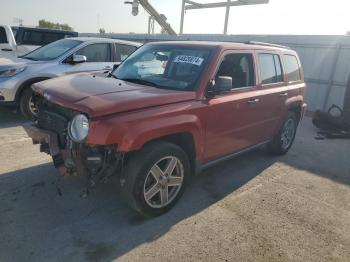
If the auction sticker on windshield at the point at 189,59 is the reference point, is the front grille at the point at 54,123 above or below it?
below

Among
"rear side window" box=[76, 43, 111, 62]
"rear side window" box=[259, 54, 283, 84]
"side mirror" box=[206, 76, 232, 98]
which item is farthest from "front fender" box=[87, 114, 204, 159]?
"rear side window" box=[76, 43, 111, 62]

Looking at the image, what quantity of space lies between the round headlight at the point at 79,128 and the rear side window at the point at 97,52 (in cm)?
484

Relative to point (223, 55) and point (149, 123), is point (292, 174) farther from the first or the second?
point (149, 123)

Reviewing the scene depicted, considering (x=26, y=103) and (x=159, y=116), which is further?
(x=26, y=103)

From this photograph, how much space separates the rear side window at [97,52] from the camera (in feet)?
25.1

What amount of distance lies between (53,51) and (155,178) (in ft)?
17.6

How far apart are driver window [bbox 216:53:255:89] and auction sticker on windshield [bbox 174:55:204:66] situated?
27 cm

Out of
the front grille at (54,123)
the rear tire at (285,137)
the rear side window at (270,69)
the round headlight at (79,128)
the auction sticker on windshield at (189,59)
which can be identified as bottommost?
the rear tire at (285,137)

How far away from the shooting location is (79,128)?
3.07 meters

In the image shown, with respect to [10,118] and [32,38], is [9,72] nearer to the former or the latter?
[10,118]

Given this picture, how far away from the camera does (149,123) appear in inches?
125

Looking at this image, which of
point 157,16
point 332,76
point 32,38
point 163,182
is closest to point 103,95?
point 163,182

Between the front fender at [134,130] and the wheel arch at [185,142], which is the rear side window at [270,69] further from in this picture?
the front fender at [134,130]

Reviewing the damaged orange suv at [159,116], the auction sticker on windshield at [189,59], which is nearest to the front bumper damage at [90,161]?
the damaged orange suv at [159,116]
